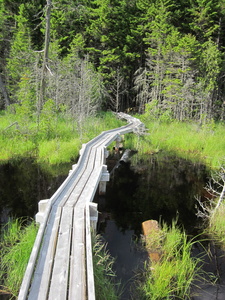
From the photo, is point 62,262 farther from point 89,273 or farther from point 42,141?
point 42,141

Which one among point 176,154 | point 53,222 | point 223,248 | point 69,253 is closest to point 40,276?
point 69,253

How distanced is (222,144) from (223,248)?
32.0 ft

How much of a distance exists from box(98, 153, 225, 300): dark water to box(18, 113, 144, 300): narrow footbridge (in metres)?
1.34

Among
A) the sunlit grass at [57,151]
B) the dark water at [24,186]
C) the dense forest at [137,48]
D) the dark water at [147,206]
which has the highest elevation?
the dense forest at [137,48]

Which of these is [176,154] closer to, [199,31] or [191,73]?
[191,73]

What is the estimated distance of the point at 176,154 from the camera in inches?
573

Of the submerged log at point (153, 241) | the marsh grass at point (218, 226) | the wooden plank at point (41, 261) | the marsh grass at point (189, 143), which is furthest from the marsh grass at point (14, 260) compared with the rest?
the marsh grass at point (189, 143)

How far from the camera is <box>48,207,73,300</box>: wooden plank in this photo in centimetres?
299

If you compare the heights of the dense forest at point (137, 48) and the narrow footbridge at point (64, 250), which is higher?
the dense forest at point (137, 48)

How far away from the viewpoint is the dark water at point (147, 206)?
4910mm

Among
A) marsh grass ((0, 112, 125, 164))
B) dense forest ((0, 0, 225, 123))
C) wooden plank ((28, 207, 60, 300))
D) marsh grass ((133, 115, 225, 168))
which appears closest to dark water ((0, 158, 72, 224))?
marsh grass ((0, 112, 125, 164))

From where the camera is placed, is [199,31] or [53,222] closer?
[53,222]

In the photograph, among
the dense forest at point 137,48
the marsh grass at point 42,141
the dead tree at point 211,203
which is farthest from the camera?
the dense forest at point 137,48

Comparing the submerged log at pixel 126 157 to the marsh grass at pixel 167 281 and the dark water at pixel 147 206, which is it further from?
the marsh grass at pixel 167 281
